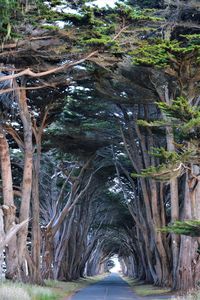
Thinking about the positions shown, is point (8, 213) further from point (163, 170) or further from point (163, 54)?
point (163, 54)

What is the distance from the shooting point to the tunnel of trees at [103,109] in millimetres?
13016

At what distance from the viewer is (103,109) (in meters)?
21.6

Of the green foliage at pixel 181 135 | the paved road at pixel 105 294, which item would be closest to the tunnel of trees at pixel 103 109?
the green foliage at pixel 181 135

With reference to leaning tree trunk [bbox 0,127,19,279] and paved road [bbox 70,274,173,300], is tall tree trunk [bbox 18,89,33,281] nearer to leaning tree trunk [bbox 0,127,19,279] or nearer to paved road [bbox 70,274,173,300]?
leaning tree trunk [bbox 0,127,19,279]

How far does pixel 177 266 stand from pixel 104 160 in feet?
32.4

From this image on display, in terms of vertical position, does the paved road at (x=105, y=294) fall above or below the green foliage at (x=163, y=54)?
below

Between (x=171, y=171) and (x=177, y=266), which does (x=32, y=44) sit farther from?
(x=177, y=266)

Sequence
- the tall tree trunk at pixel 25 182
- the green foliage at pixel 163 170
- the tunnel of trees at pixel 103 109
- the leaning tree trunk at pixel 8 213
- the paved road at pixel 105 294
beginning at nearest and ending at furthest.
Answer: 1. the green foliage at pixel 163 170
2. the tunnel of trees at pixel 103 109
3. the leaning tree trunk at pixel 8 213
4. the tall tree trunk at pixel 25 182
5. the paved road at pixel 105 294

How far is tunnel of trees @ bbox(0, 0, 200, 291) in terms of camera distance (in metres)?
13.0

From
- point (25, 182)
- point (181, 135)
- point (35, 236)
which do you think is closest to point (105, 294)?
point (35, 236)

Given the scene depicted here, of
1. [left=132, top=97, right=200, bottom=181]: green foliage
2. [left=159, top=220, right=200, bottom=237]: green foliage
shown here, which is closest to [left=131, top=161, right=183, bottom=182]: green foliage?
[left=132, top=97, right=200, bottom=181]: green foliage

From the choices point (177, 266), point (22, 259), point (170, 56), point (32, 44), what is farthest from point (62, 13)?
point (177, 266)

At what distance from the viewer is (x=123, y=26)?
1413cm

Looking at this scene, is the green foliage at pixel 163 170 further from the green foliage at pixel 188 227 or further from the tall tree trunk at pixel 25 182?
the tall tree trunk at pixel 25 182
